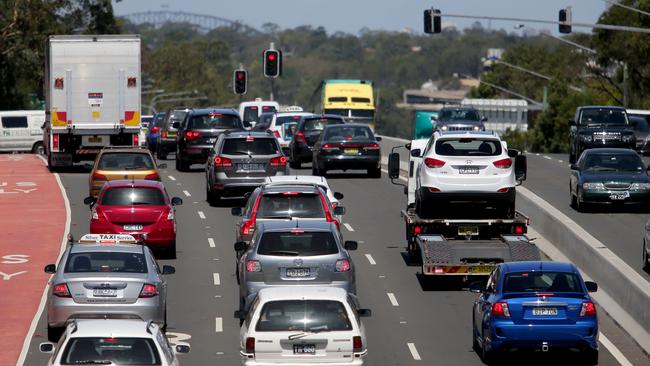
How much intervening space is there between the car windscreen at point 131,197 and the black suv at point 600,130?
2368 centimetres

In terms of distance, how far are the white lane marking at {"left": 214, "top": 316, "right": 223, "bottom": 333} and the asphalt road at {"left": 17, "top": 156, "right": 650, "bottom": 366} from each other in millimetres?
16

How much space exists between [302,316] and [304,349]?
16.2 inches

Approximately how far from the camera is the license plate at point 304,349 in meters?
17.4

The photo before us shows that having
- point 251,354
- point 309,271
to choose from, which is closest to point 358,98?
point 309,271

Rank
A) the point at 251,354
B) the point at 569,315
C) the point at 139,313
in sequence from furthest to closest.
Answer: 1. the point at 139,313
2. the point at 569,315
3. the point at 251,354

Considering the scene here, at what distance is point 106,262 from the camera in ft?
72.0

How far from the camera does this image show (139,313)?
21.3 meters

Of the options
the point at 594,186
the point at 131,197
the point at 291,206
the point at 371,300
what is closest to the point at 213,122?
the point at 594,186

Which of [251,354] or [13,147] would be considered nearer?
[251,354]

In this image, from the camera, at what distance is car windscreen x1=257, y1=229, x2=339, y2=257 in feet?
73.2

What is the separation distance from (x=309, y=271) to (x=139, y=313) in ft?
8.70

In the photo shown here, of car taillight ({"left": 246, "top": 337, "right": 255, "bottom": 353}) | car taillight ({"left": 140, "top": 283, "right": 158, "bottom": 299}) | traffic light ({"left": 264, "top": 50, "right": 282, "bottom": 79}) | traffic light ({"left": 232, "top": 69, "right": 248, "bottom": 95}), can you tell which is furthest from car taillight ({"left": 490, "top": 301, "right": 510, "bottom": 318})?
traffic light ({"left": 232, "top": 69, "right": 248, "bottom": 95})

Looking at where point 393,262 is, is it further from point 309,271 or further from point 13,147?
point 13,147

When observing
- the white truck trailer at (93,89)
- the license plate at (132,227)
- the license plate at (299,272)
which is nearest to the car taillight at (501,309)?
the license plate at (299,272)
